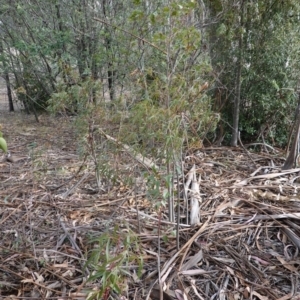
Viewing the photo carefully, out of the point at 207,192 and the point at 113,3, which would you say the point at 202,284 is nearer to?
the point at 207,192

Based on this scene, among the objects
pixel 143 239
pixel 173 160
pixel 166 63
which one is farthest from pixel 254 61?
pixel 143 239

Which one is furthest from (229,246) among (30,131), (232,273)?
(30,131)

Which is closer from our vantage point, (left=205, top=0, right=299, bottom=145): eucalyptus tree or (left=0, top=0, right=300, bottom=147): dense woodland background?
(left=0, top=0, right=300, bottom=147): dense woodland background

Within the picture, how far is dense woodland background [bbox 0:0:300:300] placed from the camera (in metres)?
1.78

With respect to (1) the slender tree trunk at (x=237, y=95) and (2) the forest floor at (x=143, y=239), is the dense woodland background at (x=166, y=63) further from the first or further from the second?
(2) the forest floor at (x=143, y=239)

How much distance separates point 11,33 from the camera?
6.20 m

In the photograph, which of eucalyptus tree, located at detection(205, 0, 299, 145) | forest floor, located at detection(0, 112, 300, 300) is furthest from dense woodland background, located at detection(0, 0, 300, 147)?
forest floor, located at detection(0, 112, 300, 300)

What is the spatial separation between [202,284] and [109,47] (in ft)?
13.8

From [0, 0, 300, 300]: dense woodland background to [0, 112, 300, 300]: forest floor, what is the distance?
1cm

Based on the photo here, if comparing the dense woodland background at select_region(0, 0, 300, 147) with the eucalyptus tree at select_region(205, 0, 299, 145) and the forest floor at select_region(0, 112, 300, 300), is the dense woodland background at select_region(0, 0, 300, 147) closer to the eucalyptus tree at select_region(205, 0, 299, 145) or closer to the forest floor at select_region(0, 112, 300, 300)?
the eucalyptus tree at select_region(205, 0, 299, 145)

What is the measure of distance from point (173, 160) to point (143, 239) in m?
0.59

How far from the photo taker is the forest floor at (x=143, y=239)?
1.68 metres

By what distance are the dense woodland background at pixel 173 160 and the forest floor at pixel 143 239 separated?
11mm

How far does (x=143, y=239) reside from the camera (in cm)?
207
